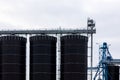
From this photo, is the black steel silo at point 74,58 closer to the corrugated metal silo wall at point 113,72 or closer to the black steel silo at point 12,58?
the black steel silo at point 12,58

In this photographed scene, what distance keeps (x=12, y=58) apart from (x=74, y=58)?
51.6ft

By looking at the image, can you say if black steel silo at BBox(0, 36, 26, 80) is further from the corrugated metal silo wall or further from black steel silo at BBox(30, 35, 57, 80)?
the corrugated metal silo wall

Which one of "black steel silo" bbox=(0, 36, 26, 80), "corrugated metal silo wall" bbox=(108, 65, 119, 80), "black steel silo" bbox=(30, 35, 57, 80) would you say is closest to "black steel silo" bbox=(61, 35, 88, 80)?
"black steel silo" bbox=(30, 35, 57, 80)

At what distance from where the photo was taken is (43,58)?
112438mm

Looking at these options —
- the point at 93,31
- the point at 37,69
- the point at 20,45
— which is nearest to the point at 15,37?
the point at 20,45

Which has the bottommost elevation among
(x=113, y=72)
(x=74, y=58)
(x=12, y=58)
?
(x=113, y=72)

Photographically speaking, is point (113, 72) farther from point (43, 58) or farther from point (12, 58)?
point (12, 58)

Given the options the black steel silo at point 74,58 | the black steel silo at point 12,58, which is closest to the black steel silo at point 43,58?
the black steel silo at point 74,58

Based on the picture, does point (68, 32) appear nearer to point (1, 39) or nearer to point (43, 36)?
point (43, 36)

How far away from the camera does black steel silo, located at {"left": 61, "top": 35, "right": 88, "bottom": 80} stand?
112 meters

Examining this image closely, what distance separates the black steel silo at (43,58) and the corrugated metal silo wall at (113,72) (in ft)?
115

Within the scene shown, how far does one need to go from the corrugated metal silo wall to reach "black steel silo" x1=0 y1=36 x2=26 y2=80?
125 ft

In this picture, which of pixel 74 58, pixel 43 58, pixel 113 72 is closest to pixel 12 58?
pixel 43 58

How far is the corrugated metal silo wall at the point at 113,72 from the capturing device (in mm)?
143500
